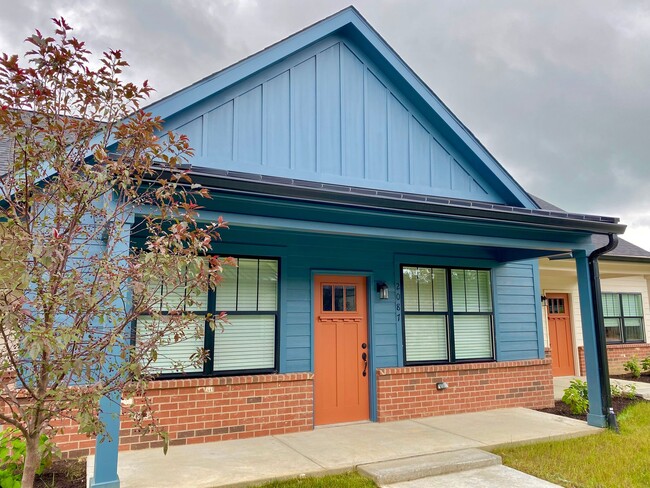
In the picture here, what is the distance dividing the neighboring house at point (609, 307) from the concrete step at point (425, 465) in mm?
6809

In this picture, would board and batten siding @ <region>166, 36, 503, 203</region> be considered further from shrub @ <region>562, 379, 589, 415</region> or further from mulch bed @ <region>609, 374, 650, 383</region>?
mulch bed @ <region>609, 374, 650, 383</region>

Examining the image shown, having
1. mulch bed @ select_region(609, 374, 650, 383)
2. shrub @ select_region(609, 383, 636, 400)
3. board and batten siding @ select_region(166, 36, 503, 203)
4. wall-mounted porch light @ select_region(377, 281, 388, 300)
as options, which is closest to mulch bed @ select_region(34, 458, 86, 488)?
board and batten siding @ select_region(166, 36, 503, 203)

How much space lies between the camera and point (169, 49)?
521 inches

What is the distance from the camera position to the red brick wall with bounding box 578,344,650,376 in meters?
12.9

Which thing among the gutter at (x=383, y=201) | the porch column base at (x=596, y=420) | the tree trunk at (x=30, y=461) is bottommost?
the porch column base at (x=596, y=420)

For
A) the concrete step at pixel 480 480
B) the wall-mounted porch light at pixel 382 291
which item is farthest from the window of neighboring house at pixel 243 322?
the concrete step at pixel 480 480

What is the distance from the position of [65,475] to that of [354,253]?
4.65 metres

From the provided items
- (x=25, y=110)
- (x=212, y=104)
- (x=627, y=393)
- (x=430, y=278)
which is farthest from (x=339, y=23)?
(x=627, y=393)

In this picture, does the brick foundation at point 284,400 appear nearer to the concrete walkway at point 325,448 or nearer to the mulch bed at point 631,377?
the concrete walkway at point 325,448

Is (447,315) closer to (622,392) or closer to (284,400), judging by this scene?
(284,400)

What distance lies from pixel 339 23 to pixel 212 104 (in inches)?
102

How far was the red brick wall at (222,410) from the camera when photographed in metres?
5.60

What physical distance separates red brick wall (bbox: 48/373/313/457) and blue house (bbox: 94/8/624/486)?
0.02m

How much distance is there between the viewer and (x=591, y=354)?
6.98m
